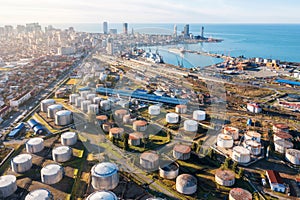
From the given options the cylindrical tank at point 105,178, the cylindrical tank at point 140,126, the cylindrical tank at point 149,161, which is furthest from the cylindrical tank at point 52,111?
the cylindrical tank at point 149,161

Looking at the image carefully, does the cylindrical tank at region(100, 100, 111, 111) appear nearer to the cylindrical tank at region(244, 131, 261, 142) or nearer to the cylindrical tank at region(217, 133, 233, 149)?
the cylindrical tank at region(217, 133, 233, 149)

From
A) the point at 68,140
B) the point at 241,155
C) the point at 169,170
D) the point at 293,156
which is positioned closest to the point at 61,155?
the point at 68,140

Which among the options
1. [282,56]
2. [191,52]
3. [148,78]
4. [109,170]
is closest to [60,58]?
[148,78]

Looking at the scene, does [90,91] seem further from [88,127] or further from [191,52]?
[191,52]


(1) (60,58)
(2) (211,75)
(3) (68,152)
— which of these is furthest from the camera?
(1) (60,58)

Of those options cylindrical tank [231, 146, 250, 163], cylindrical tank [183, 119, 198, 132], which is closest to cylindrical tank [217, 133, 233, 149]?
cylindrical tank [231, 146, 250, 163]

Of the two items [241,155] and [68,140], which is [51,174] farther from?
[241,155]

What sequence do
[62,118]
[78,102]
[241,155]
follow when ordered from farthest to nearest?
[78,102]
[62,118]
[241,155]
